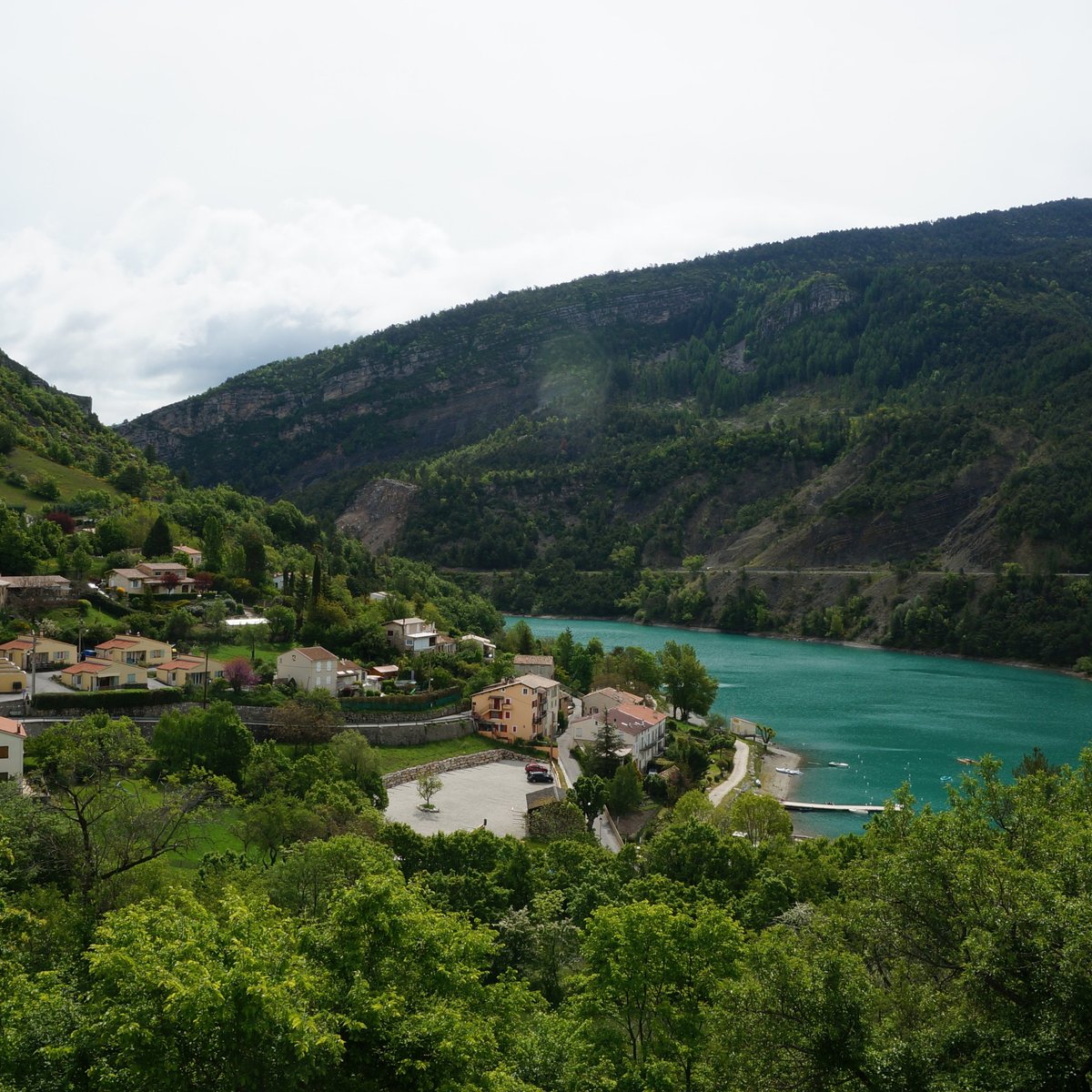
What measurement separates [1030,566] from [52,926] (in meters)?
104

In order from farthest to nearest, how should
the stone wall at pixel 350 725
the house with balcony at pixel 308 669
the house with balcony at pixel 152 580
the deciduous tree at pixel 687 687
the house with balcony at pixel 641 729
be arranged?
the deciduous tree at pixel 687 687
the house with balcony at pixel 152 580
the house with balcony at pixel 641 729
the house with balcony at pixel 308 669
the stone wall at pixel 350 725

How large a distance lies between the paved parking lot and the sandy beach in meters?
12.3

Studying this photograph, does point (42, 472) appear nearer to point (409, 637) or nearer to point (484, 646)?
point (409, 637)

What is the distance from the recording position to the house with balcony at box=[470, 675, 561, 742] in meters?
45.9

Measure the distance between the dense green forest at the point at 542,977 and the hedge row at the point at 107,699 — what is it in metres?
16.4

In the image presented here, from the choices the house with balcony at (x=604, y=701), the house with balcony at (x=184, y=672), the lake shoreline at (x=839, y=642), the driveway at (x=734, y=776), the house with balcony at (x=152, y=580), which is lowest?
the lake shoreline at (x=839, y=642)

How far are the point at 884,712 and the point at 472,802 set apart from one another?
1595 inches

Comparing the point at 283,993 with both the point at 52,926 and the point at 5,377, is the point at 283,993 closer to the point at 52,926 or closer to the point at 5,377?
the point at 52,926

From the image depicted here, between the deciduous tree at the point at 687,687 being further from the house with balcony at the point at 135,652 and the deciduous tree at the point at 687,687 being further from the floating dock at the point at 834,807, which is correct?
the house with balcony at the point at 135,652

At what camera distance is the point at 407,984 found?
1143 cm

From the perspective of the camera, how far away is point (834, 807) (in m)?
44.5

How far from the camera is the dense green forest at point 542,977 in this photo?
367 inches

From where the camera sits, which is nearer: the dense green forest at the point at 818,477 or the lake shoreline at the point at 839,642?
the lake shoreline at the point at 839,642

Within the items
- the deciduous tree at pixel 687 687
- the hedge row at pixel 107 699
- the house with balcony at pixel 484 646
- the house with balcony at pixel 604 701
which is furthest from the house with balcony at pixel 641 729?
the hedge row at pixel 107 699
